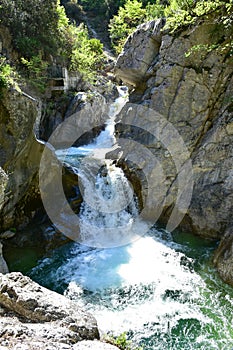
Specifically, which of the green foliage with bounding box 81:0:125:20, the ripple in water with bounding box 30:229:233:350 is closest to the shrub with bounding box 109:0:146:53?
the green foliage with bounding box 81:0:125:20

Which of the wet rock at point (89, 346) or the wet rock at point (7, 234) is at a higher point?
the wet rock at point (89, 346)

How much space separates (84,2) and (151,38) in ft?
130

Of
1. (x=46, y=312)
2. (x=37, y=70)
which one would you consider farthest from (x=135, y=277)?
(x=37, y=70)

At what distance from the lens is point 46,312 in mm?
3773

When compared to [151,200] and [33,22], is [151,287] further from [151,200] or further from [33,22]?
[33,22]

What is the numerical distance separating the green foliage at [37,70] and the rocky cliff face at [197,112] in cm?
574

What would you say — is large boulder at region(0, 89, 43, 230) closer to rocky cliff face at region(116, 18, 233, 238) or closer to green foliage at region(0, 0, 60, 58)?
rocky cliff face at region(116, 18, 233, 238)

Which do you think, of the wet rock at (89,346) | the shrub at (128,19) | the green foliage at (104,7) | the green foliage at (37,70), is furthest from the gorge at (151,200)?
the green foliage at (104,7)

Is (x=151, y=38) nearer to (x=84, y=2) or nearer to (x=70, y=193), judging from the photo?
(x=70, y=193)

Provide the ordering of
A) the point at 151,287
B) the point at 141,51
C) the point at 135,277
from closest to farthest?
the point at 151,287, the point at 135,277, the point at 141,51

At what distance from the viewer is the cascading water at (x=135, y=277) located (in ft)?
23.4

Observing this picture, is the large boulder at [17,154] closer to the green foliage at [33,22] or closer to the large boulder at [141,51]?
the large boulder at [141,51]

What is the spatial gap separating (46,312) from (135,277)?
593 cm

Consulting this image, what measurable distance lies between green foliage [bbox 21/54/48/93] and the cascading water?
559 cm
